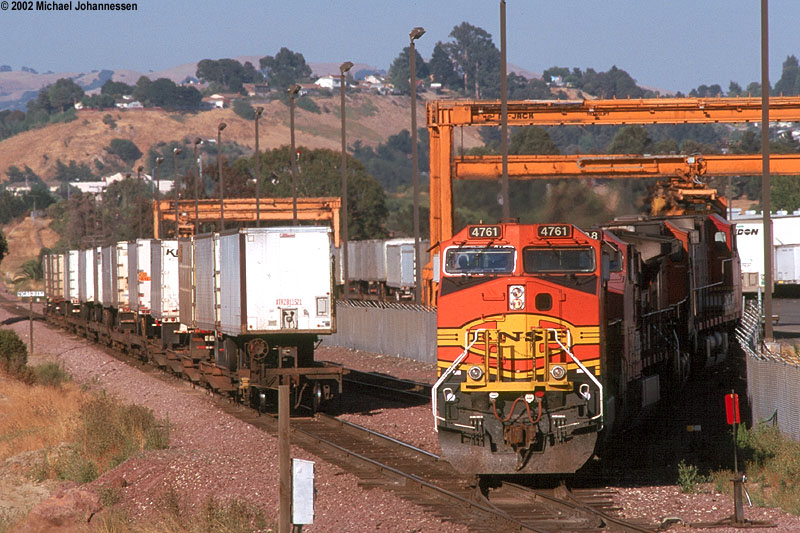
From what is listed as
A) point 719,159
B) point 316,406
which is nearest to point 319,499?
point 316,406

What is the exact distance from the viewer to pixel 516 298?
16.4 meters

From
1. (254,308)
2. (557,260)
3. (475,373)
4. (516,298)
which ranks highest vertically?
(557,260)

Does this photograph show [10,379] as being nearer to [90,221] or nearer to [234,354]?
[234,354]

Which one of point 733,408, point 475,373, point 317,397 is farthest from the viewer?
point 317,397

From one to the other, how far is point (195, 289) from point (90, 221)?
395 feet

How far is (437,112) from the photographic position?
4866cm

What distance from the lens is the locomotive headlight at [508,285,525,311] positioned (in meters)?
16.4

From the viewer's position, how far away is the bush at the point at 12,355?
1639 inches

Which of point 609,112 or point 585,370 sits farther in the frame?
point 609,112

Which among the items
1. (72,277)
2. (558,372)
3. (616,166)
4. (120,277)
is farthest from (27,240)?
(558,372)

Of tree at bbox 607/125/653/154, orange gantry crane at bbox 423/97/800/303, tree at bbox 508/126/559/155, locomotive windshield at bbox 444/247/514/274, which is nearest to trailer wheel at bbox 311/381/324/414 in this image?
locomotive windshield at bbox 444/247/514/274

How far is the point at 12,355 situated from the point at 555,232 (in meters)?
32.0

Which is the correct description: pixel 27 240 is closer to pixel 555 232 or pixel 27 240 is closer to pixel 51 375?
pixel 51 375

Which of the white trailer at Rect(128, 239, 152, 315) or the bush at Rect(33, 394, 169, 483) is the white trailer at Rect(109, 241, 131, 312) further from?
the bush at Rect(33, 394, 169, 483)
